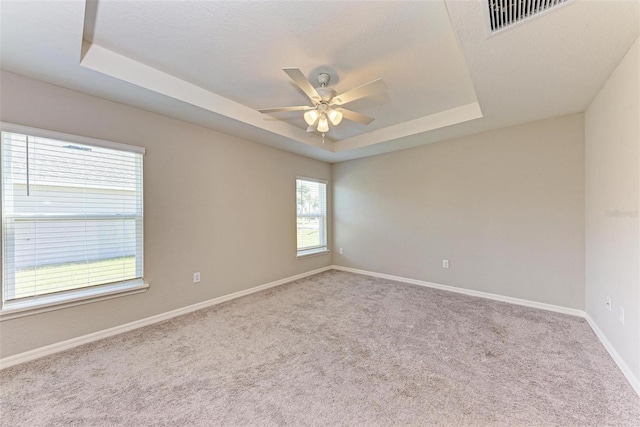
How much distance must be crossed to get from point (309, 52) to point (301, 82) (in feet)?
1.10

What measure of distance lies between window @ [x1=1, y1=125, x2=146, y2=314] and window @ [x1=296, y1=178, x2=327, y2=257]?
2.54 meters

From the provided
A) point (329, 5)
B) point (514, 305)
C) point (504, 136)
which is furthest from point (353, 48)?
point (514, 305)

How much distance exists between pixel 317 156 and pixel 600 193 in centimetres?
371

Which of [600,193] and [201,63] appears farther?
[600,193]

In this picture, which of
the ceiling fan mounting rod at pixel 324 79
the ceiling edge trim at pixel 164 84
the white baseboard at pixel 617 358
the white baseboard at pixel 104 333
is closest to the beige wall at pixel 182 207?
the white baseboard at pixel 104 333

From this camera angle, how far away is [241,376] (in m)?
1.81

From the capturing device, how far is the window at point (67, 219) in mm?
1984

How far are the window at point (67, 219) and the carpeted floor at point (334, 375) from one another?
582 millimetres

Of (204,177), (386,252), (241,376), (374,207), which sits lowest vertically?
(241,376)

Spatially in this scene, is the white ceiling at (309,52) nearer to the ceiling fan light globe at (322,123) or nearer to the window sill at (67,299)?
the ceiling fan light globe at (322,123)

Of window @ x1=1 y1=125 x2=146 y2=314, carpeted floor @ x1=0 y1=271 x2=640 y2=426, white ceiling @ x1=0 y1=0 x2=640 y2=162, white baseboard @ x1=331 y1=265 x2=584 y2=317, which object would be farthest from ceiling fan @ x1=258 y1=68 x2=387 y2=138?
white baseboard @ x1=331 y1=265 x2=584 y2=317

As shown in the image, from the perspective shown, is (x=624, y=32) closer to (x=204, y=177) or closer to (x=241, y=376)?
(x=241, y=376)

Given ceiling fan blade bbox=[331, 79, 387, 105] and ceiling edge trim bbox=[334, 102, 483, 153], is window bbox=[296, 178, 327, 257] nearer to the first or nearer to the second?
ceiling edge trim bbox=[334, 102, 483, 153]

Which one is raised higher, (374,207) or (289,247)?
(374,207)
